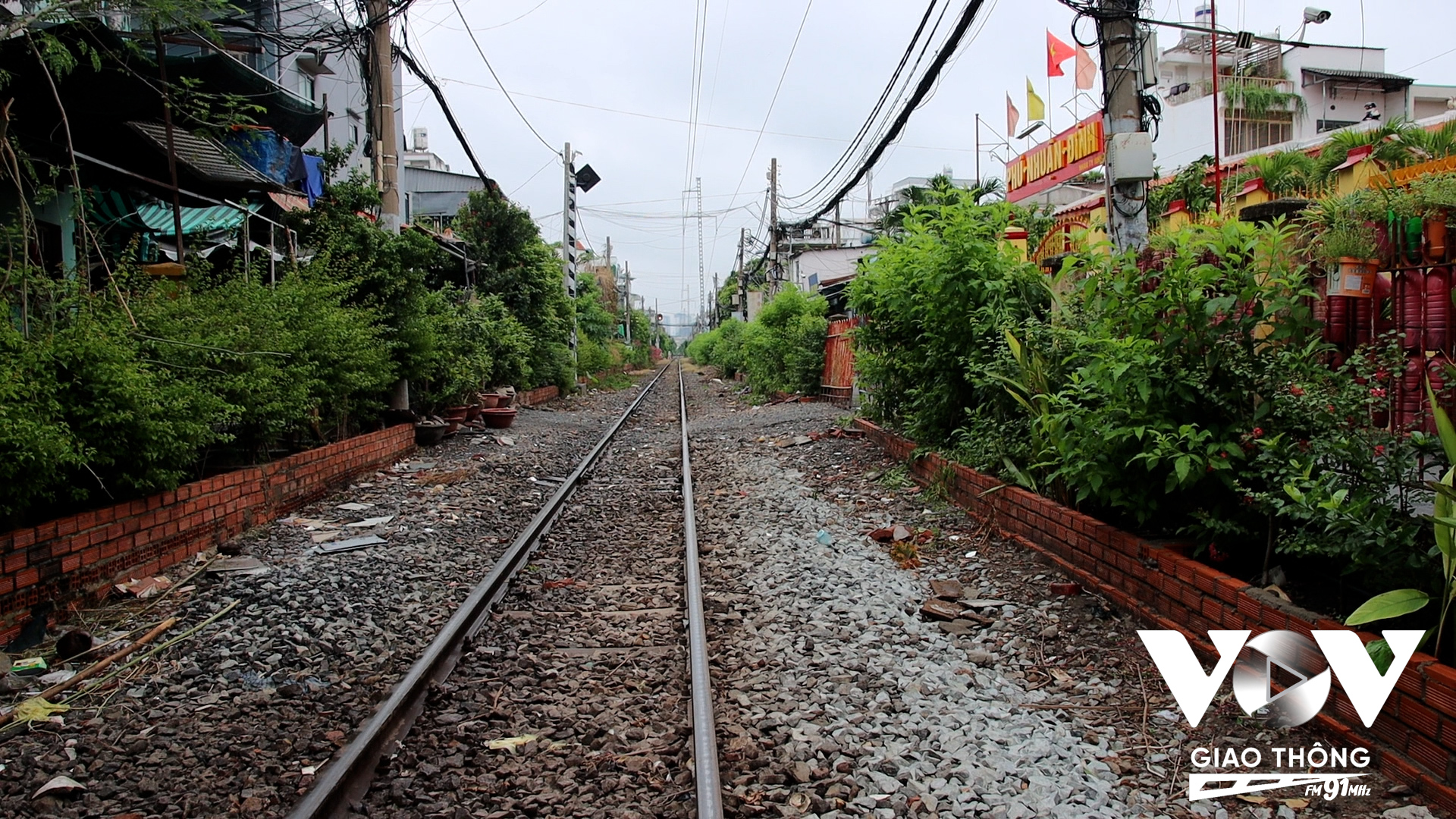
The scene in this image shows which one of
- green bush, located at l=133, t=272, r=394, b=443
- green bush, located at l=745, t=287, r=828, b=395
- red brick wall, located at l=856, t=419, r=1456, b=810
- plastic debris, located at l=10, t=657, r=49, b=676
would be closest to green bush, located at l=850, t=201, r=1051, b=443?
red brick wall, located at l=856, t=419, r=1456, b=810

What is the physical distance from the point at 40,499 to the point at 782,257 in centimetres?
4158

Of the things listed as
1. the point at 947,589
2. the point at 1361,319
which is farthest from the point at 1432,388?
the point at 947,589

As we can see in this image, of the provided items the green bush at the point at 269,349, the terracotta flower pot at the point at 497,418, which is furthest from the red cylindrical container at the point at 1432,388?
the terracotta flower pot at the point at 497,418

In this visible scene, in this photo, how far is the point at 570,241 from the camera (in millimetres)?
24891

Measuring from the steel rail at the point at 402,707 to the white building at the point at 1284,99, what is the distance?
22840 mm

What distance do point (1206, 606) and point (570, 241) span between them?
2307 centimetres

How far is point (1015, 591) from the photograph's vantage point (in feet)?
15.8

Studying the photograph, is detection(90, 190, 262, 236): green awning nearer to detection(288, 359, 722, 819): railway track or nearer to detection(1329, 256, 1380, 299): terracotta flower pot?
detection(288, 359, 722, 819): railway track

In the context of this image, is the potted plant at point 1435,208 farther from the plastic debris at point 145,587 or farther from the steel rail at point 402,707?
the plastic debris at point 145,587

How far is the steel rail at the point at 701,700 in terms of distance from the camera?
9.30ft

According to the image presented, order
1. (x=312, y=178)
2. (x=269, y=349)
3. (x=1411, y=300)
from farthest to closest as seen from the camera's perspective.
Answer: (x=312, y=178), (x=269, y=349), (x=1411, y=300)

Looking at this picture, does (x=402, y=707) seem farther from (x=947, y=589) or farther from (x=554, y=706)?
(x=947, y=589)

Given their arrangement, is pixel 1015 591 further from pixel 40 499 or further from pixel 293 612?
pixel 40 499

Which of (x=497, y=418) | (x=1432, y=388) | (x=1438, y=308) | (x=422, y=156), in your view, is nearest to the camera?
(x=1432, y=388)
